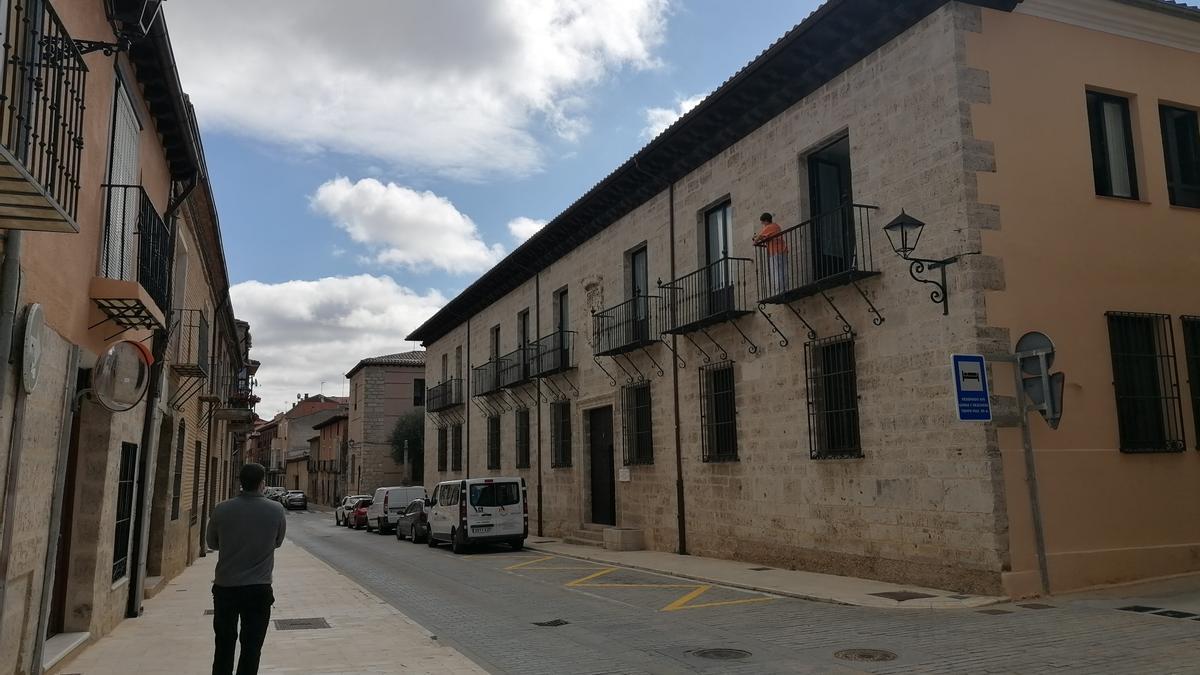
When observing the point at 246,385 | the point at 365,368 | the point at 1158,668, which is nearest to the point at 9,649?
the point at 1158,668

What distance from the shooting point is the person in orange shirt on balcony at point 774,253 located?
1327 centimetres

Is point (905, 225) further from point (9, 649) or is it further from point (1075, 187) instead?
point (9, 649)

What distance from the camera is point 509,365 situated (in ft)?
85.2

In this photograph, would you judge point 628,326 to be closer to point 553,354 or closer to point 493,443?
point 553,354

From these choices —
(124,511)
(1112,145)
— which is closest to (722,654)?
(124,511)

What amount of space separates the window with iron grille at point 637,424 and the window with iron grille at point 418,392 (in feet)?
117

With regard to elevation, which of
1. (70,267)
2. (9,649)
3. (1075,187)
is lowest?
(9,649)

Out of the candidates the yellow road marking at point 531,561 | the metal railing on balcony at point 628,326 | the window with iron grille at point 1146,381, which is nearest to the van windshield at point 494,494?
the yellow road marking at point 531,561

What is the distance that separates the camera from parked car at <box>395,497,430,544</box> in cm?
2386

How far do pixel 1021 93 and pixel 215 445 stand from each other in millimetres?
19919

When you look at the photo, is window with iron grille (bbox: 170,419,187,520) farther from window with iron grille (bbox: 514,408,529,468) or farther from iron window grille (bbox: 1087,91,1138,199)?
iron window grille (bbox: 1087,91,1138,199)

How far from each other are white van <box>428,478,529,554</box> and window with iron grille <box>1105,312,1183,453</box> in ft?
42.2

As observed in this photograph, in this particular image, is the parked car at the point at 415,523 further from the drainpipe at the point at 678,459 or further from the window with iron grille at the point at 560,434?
the drainpipe at the point at 678,459

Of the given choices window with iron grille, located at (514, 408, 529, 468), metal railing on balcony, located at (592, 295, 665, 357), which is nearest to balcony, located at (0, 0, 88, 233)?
metal railing on balcony, located at (592, 295, 665, 357)
